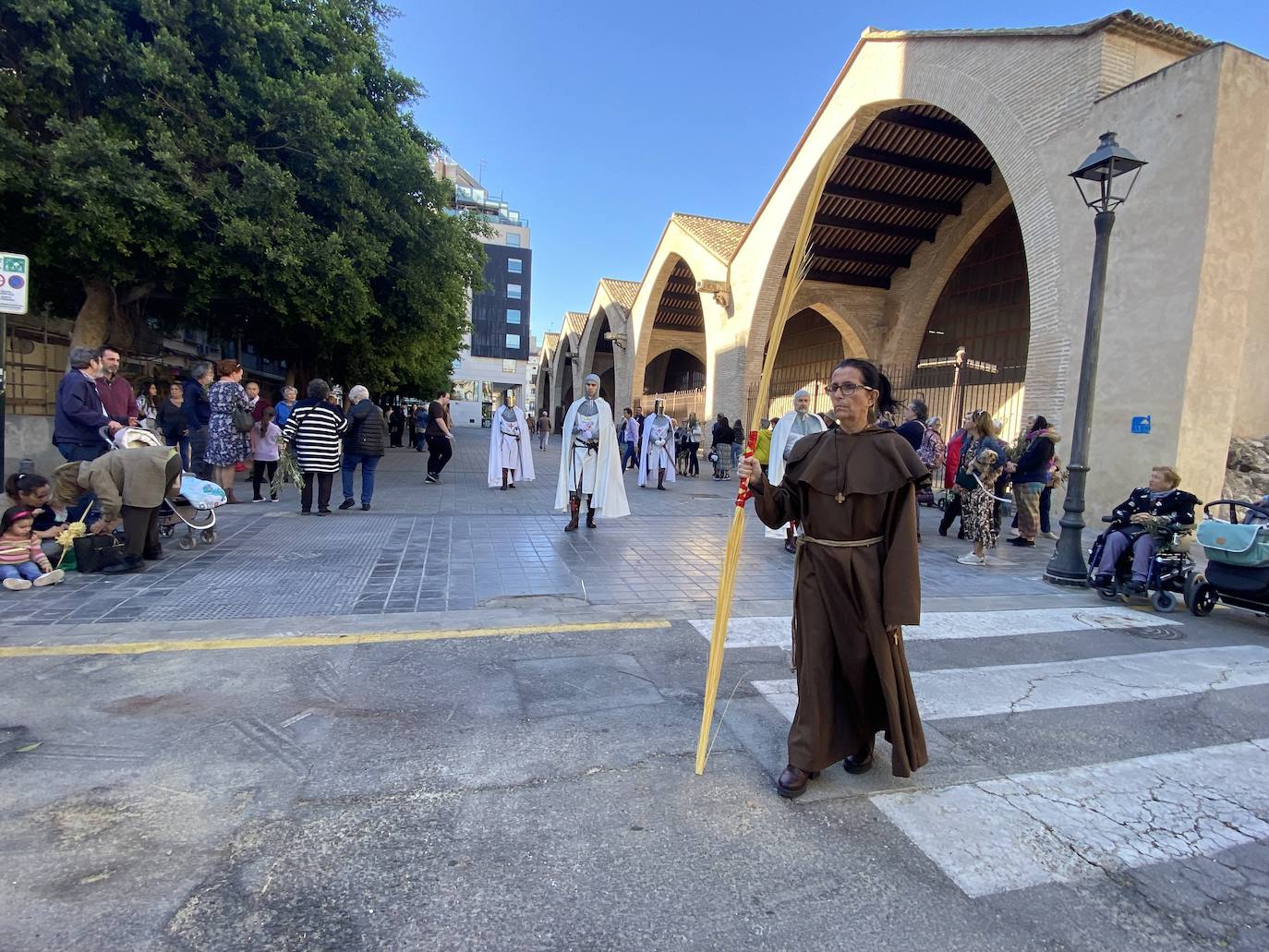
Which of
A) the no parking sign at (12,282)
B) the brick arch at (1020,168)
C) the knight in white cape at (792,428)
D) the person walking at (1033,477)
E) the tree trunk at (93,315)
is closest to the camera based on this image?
the no parking sign at (12,282)

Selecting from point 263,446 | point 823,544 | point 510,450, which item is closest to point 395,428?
point 510,450

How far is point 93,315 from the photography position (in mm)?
11211

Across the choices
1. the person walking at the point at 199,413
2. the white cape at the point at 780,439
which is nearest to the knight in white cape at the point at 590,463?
the white cape at the point at 780,439

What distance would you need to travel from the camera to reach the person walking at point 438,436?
1257 centimetres

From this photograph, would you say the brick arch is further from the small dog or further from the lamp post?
the small dog

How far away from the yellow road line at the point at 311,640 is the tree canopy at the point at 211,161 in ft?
24.6

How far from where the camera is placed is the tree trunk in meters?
11.1

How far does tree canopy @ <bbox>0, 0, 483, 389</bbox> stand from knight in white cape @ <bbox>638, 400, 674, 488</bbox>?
17.6ft

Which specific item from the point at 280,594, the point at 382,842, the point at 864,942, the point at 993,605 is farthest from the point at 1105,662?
the point at 280,594

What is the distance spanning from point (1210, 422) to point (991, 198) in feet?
37.2

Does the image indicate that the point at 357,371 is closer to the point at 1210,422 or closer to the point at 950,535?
the point at 950,535

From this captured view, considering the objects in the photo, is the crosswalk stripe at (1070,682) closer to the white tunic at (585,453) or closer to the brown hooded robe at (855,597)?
the brown hooded robe at (855,597)

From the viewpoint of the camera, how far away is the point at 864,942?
198cm

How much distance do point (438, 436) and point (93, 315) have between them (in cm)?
587
